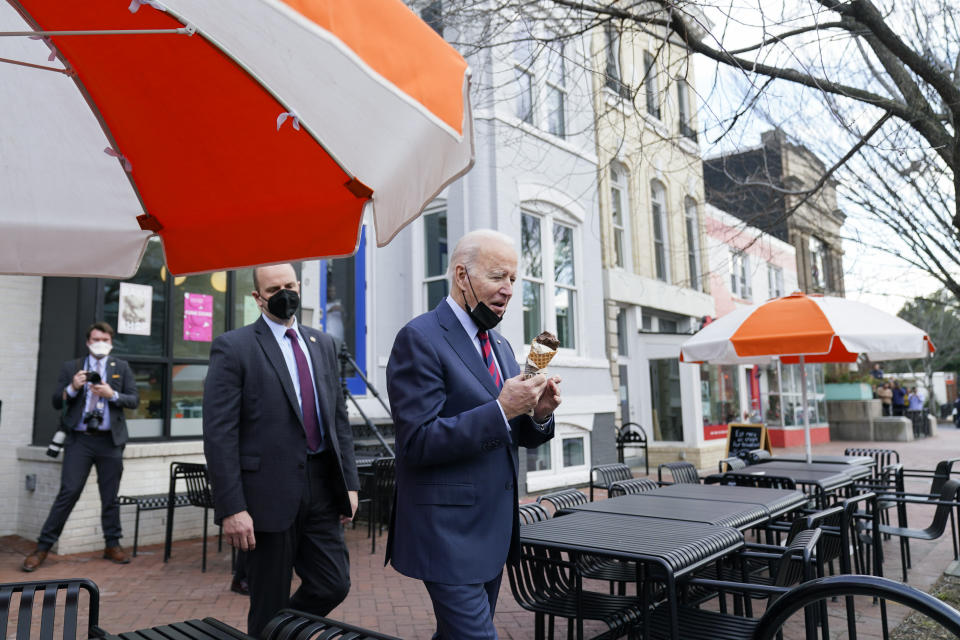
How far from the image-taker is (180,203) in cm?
264

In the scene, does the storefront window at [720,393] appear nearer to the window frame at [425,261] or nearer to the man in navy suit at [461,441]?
the window frame at [425,261]

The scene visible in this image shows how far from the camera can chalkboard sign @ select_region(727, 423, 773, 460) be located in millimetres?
11070

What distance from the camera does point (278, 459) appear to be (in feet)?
10.1

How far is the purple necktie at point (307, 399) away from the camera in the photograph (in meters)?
3.26

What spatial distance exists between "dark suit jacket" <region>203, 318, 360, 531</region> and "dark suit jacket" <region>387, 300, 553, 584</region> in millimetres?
798

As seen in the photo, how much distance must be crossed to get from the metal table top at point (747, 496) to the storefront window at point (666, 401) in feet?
35.9

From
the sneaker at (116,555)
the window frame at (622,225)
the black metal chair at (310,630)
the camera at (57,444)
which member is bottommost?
the sneaker at (116,555)

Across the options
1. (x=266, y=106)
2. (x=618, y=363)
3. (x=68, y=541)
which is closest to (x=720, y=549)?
(x=266, y=106)

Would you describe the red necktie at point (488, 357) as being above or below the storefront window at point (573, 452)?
above

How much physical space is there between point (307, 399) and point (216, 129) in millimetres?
1453

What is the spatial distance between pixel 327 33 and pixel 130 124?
150cm

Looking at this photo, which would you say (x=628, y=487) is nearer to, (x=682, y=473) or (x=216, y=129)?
(x=682, y=473)

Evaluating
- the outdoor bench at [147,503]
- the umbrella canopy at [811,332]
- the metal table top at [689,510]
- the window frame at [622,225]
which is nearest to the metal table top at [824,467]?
the umbrella canopy at [811,332]

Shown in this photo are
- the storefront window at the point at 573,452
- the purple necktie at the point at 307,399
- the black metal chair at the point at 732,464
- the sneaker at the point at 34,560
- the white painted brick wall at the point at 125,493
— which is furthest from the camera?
the storefront window at the point at 573,452
